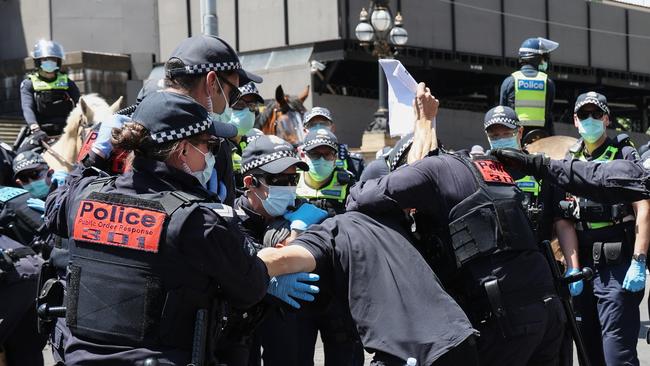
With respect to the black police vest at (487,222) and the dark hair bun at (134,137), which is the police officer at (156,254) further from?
the black police vest at (487,222)

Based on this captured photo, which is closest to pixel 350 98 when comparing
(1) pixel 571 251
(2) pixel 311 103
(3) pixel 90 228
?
(2) pixel 311 103

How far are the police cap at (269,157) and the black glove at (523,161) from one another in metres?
1.22

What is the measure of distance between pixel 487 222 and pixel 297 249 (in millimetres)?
927

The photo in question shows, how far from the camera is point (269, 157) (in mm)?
6074

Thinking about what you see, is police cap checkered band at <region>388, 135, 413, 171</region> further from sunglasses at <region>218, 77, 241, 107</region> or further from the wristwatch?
the wristwatch

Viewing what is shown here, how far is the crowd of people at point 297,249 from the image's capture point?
12.7 feet

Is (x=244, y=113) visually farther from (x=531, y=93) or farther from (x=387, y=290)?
(x=387, y=290)

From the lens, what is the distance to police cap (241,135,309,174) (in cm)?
604

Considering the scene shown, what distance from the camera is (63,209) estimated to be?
457cm

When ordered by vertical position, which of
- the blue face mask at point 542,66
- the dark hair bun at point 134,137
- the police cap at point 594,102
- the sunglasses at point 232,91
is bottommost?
the dark hair bun at point 134,137

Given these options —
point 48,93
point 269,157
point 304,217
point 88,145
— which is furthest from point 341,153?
point 88,145

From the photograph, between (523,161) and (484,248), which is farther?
(523,161)

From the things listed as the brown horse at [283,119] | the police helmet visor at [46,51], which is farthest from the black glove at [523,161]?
the police helmet visor at [46,51]

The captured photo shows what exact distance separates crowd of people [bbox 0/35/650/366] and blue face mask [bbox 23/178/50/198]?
101 centimetres
